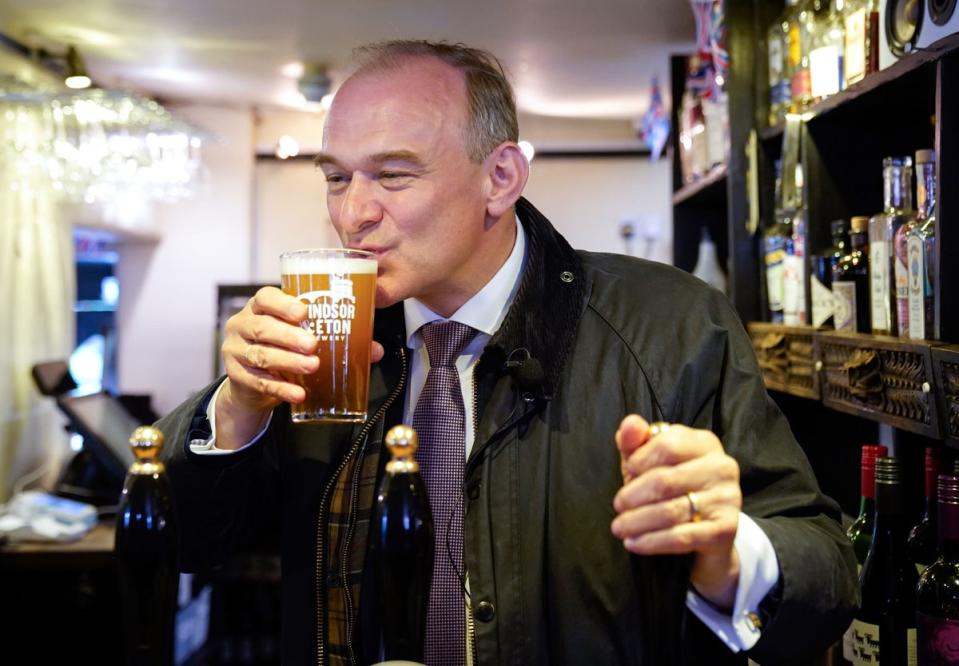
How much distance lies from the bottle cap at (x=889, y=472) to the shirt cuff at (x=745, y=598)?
548 mm

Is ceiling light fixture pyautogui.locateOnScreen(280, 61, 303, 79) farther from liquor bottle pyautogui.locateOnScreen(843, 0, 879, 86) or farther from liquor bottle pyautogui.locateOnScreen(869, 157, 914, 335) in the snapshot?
liquor bottle pyautogui.locateOnScreen(869, 157, 914, 335)

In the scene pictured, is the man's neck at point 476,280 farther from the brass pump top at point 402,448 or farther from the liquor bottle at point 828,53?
the liquor bottle at point 828,53

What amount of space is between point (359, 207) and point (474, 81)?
0.31 meters

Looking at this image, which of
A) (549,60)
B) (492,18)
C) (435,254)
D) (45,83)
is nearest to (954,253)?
(435,254)

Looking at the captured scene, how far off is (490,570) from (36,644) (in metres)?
2.93

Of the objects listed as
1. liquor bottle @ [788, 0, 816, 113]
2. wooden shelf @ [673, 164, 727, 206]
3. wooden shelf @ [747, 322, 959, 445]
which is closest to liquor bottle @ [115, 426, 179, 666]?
wooden shelf @ [747, 322, 959, 445]

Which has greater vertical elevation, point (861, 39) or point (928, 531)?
point (861, 39)

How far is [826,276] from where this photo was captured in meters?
2.01

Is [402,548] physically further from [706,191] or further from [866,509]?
[706,191]

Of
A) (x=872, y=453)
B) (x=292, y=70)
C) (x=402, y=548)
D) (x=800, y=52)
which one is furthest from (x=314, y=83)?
(x=402, y=548)

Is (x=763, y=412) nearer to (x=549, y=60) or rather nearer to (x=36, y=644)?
(x=36, y=644)

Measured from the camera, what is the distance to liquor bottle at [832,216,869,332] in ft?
6.00

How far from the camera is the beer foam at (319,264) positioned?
1112 millimetres

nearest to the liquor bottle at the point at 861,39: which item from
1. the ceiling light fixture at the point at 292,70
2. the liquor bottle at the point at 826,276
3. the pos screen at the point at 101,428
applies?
the liquor bottle at the point at 826,276
